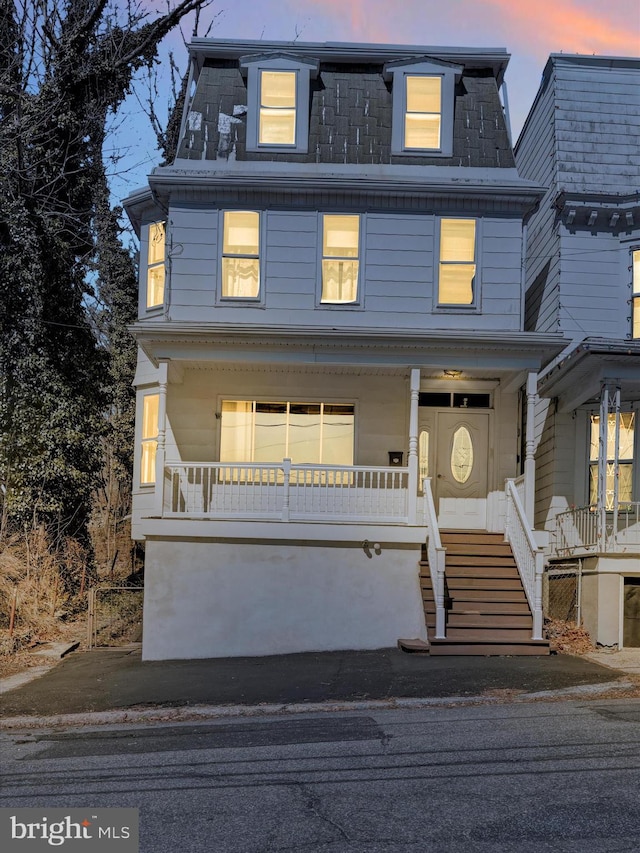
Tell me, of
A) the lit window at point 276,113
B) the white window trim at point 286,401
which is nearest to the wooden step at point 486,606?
the white window trim at point 286,401

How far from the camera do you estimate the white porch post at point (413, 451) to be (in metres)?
14.2

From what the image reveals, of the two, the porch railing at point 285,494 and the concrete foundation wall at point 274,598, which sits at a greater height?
the porch railing at point 285,494

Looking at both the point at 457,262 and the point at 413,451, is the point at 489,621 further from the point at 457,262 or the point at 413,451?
the point at 457,262

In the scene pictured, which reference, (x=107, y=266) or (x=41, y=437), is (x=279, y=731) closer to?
(x=41, y=437)

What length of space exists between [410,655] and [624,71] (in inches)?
515

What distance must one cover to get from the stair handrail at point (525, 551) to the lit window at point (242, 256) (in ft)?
18.7

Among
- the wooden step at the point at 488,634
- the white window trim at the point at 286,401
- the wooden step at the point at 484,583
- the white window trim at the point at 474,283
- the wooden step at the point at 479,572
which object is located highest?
the white window trim at the point at 474,283

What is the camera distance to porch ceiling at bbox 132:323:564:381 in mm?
14625

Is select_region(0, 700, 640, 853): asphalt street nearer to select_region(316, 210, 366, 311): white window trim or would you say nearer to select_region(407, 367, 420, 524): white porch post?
select_region(407, 367, 420, 524): white porch post

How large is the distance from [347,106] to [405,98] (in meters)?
1.11

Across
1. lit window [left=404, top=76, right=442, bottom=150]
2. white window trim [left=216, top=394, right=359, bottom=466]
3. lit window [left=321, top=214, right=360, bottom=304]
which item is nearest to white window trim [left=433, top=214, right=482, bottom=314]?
lit window [left=321, top=214, right=360, bottom=304]

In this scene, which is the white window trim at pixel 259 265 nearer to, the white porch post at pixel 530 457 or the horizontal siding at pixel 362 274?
the horizontal siding at pixel 362 274

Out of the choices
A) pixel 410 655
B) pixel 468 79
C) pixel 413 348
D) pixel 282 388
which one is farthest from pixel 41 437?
pixel 468 79

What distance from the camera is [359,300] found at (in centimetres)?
1603
